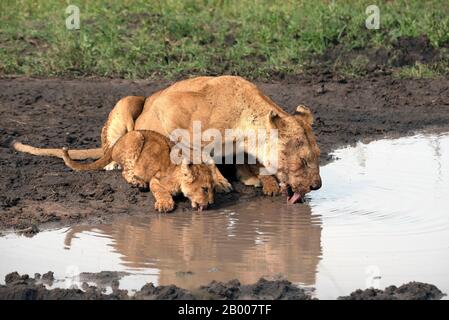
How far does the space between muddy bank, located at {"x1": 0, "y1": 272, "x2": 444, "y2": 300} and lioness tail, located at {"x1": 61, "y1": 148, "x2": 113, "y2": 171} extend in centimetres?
278

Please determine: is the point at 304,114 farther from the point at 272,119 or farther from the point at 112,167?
the point at 112,167

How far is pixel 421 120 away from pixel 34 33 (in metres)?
4.75

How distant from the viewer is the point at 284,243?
8.36m

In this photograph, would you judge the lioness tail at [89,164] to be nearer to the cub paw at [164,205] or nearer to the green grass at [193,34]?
the cub paw at [164,205]

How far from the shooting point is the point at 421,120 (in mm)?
12727

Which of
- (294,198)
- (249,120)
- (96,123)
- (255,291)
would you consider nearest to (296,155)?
(294,198)

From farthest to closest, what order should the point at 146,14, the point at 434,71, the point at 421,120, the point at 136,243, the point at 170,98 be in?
the point at 146,14 < the point at 434,71 < the point at 421,120 < the point at 170,98 < the point at 136,243

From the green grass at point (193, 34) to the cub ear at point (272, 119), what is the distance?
429 cm

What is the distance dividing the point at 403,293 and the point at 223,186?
3.01 meters

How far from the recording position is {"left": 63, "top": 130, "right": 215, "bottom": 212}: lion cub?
9.06 metres

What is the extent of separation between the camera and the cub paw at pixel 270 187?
969 cm
